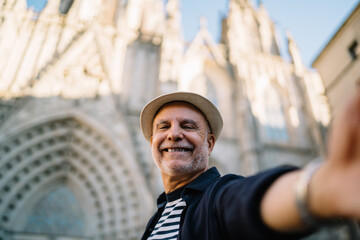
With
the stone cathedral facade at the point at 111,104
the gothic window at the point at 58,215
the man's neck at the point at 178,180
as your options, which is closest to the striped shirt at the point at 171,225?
the man's neck at the point at 178,180

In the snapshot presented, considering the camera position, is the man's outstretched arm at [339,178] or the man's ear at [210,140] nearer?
the man's outstretched arm at [339,178]

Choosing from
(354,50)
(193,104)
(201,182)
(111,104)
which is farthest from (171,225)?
(111,104)

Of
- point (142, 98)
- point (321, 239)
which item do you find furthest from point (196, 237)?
point (321, 239)

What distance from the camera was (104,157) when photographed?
24.1ft

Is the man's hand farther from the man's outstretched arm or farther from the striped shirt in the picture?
the striped shirt

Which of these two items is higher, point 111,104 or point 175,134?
point 175,134

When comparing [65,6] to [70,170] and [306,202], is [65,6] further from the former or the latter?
[306,202]

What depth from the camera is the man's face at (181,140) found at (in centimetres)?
126

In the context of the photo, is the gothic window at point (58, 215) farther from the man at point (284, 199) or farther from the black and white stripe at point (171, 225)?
the man at point (284, 199)

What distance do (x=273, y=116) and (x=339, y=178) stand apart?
12195 mm

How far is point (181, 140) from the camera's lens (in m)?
1.30

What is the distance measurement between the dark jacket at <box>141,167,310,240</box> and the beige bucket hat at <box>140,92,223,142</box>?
1.44 feet

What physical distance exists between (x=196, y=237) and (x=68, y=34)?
10971 millimetres

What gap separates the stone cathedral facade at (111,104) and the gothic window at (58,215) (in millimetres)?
29
